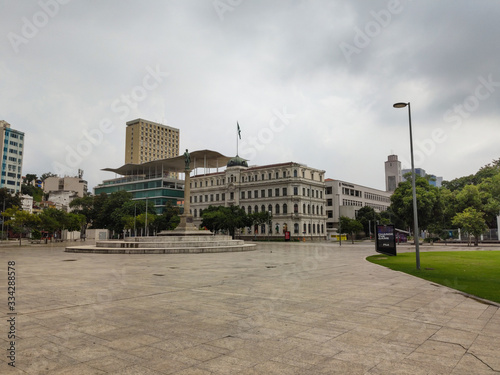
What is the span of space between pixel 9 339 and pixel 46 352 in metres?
1.18

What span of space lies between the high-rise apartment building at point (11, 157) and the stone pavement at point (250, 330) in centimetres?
10760

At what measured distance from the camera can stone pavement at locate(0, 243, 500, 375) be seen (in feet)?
16.3

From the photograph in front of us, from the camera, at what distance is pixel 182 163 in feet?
329

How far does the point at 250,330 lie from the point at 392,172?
185 metres

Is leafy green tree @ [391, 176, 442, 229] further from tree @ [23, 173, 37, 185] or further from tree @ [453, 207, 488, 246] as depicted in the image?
tree @ [23, 173, 37, 185]

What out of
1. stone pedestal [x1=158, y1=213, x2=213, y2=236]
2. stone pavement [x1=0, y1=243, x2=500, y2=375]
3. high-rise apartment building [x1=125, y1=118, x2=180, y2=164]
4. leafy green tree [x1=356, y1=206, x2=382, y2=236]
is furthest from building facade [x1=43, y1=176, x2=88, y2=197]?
stone pavement [x1=0, y1=243, x2=500, y2=375]

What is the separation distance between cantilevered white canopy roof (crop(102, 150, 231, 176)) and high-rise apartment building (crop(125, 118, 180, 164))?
52624mm

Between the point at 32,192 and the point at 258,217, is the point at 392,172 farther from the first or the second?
the point at 32,192

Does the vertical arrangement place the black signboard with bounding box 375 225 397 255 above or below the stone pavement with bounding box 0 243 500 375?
above

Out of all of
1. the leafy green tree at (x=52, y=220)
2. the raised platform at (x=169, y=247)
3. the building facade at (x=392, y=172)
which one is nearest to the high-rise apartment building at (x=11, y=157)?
the leafy green tree at (x=52, y=220)

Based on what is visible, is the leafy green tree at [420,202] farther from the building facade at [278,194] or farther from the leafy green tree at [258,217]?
the leafy green tree at [258,217]

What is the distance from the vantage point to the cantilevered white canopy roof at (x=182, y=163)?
93519mm

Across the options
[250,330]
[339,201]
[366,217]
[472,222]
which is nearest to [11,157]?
[339,201]

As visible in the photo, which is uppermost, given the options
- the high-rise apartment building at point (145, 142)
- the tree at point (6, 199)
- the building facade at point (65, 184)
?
the high-rise apartment building at point (145, 142)
